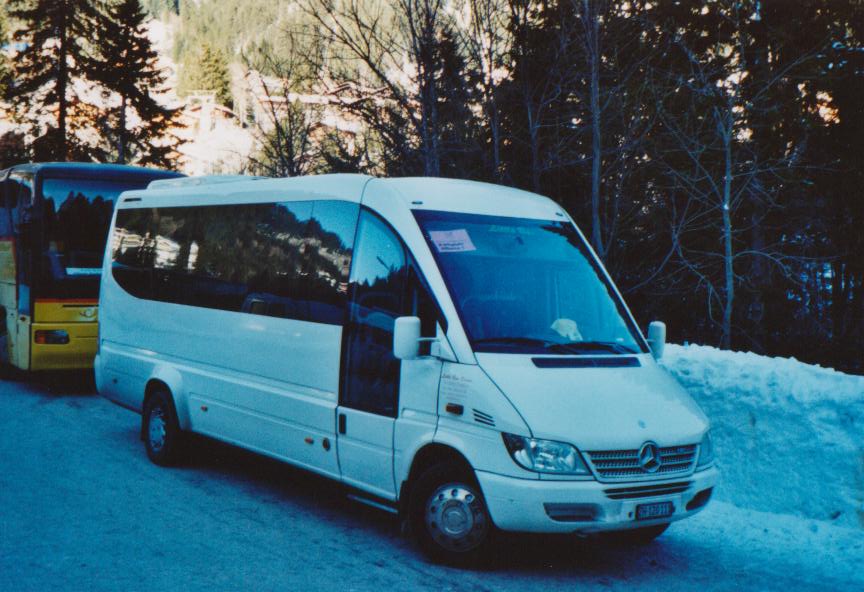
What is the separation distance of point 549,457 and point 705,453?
1319 mm

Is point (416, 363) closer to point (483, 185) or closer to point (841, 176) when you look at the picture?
point (483, 185)

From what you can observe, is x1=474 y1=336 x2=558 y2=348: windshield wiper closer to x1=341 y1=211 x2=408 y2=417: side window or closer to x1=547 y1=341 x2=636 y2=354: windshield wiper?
x1=547 y1=341 x2=636 y2=354: windshield wiper

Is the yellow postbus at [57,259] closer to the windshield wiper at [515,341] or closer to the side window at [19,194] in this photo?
the side window at [19,194]

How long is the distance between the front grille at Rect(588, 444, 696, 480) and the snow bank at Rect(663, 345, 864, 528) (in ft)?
6.98

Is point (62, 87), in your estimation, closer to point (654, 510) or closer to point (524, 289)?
point (524, 289)

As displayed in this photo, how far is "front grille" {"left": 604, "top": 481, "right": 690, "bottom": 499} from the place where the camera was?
517cm

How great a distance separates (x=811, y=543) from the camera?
642cm

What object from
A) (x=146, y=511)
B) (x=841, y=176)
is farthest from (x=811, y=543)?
(x=841, y=176)

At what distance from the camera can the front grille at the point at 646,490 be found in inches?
203

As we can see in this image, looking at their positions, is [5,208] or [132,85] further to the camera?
[132,85]

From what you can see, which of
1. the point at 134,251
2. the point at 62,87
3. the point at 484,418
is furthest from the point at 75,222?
the point at 62,87

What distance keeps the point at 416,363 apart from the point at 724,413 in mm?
3461

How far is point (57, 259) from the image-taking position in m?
12.5

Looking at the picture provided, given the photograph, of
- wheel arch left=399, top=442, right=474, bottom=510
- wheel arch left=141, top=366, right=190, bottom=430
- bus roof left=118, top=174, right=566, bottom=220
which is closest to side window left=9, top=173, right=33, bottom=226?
wheel arch left=141, top=366, right=190, bottom=430
